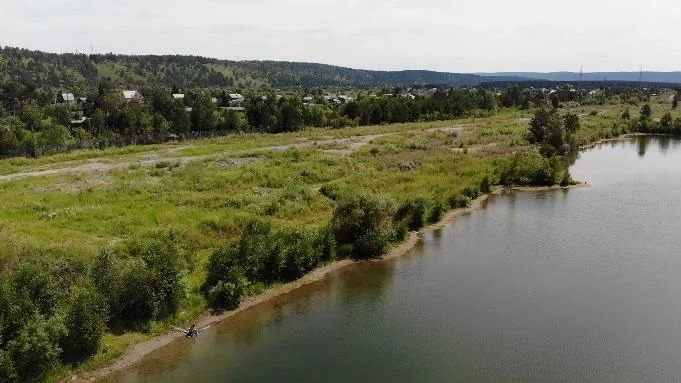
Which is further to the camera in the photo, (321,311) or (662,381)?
(321,311)

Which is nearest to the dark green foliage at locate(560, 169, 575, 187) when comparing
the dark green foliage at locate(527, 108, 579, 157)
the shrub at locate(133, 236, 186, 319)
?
the dark green foliage at locate(527, 108, 579, 157)

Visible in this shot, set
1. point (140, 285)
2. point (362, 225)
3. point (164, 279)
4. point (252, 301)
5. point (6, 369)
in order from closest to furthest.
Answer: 1. point (6, 369)
2. point (140, 285)
3. point (164, 279)
4. point (252, 301)
5. point (362, 225)

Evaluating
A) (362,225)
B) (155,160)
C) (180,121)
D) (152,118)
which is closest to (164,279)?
(362,225)

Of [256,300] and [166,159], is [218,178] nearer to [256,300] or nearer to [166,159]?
[166,159]

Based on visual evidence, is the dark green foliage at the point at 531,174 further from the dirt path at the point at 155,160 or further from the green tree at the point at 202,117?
the green tree at the point at 202,117

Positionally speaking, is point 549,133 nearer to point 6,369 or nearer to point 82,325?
point 82,325

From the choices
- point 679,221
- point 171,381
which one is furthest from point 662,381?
point 679,221
